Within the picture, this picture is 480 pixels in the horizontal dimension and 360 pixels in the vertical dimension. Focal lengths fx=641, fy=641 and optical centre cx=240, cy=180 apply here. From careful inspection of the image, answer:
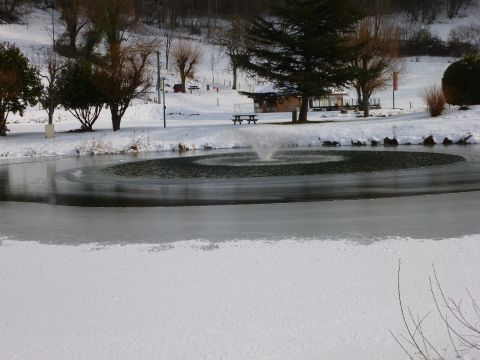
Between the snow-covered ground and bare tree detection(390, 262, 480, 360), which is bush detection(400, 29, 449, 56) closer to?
the snow-covered ground

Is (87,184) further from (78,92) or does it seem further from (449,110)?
(449,110)

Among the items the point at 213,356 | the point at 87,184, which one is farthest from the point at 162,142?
the point at 213,356

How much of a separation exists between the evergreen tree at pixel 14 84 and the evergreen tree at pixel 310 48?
39.8ft

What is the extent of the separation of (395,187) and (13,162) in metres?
15.7

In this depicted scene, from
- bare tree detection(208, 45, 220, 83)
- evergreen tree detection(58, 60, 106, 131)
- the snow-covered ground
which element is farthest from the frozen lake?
bare tree detection(208, 45, 220, 83)

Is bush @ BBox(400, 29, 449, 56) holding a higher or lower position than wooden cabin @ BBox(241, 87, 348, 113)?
higher

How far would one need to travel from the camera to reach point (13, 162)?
78.7 feet

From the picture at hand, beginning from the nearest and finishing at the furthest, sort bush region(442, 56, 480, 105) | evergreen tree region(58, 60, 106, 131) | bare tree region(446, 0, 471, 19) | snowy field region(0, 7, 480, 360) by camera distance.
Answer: snowy field region(0, 7, 480, 360)
evergreen tree region(58, 60, 106, 131)
bush region(442, 56, 480, 105)
bare tree region(446, 0, 471, 19)

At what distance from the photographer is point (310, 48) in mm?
37625

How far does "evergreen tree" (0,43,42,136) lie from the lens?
103ft

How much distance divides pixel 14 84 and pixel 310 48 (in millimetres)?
16662

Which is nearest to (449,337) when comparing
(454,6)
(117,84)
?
(117,84)

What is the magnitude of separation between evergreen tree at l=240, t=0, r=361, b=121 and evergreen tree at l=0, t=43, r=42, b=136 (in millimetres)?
12129

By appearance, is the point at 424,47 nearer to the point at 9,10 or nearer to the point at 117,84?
the point at 9,10
